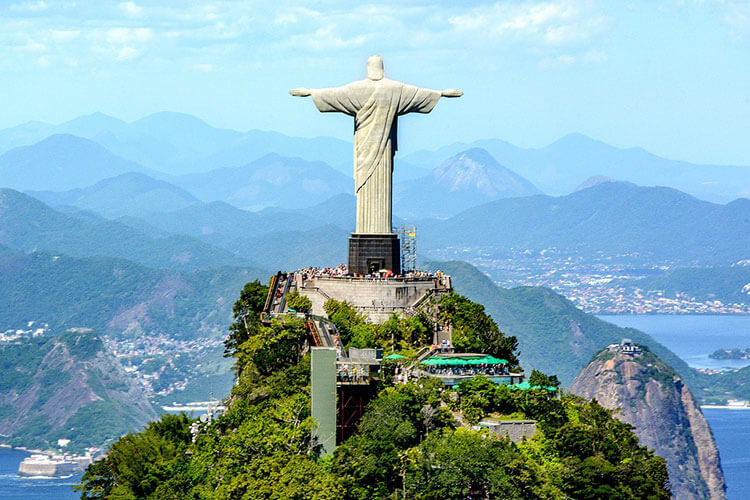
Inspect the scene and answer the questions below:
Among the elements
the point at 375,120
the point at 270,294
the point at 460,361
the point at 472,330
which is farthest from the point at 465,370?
the point at 375,120

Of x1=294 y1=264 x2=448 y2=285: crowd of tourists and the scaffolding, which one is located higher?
the scaffolding

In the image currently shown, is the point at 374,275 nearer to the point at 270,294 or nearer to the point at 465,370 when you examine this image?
the point at 270,294

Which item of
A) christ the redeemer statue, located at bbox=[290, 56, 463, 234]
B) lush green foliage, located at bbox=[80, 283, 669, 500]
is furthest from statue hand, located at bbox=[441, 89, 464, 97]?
lush green foliage, located at bbox=[80, 283, 669, 500]

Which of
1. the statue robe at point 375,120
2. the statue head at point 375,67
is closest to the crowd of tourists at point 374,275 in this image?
the statue robe at point 375,120

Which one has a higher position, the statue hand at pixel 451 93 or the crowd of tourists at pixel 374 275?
the statue hand at pixel 451 93

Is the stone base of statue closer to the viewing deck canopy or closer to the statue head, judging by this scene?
the statue head

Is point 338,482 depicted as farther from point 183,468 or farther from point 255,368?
point 255,368

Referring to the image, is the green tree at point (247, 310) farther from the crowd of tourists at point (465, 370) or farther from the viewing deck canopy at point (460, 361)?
the crowd of tourists at point (465, 370)

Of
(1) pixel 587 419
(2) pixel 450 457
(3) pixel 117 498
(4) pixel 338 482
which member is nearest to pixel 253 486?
(4) pixel 338 482
